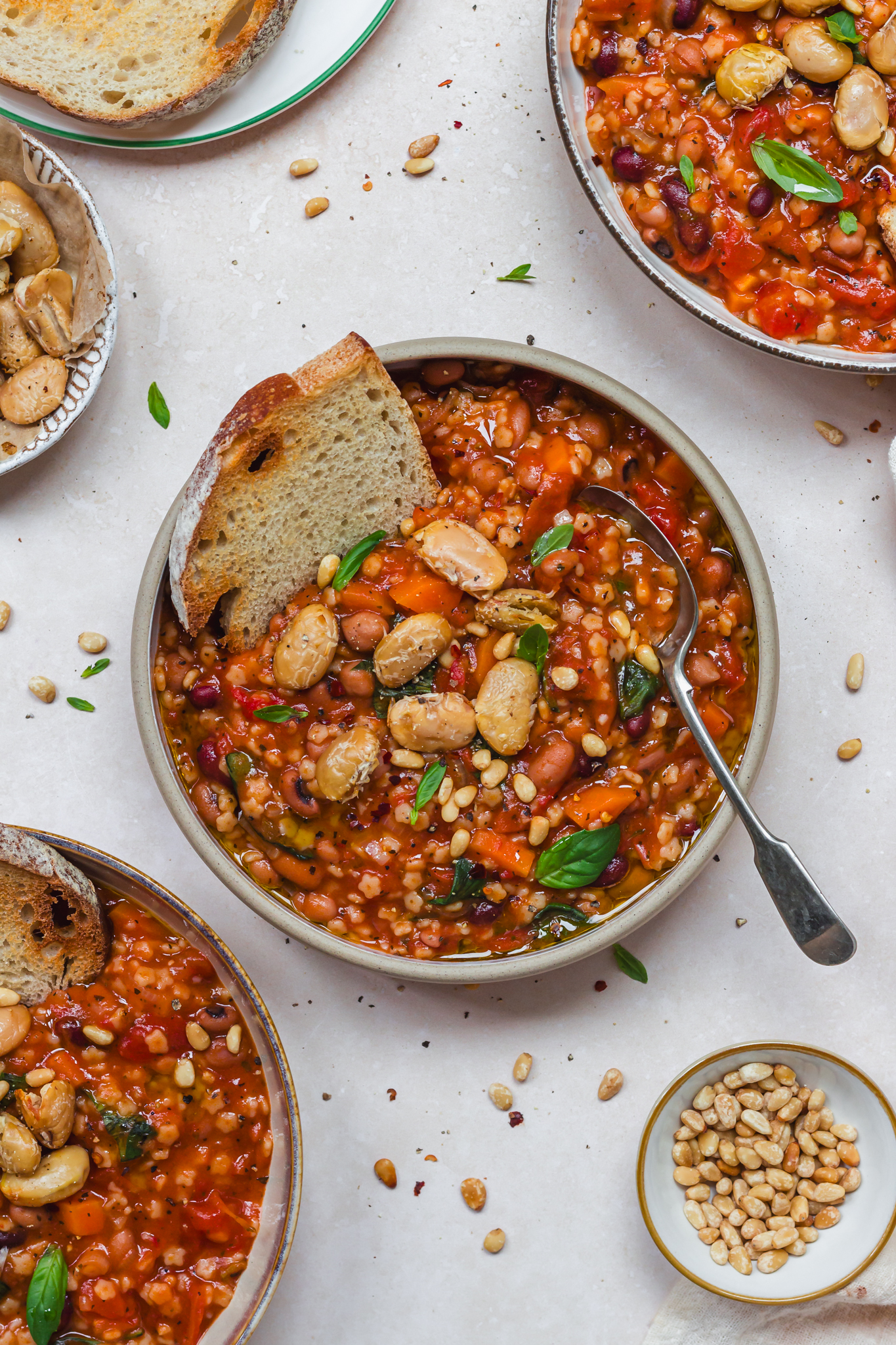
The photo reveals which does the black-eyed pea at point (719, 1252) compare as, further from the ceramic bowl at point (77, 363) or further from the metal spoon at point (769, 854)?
the ceramic bowl at point (77, 363)

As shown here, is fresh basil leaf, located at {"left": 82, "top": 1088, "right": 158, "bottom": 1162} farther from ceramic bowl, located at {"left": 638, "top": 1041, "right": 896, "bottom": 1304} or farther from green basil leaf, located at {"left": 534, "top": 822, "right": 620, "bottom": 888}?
ceramic bowl, located at {"left": 638, "top": 1041, "right": 896, "bottom": 1304}

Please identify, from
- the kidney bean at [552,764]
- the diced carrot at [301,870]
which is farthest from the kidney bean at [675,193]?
the diced carrot at [301,870]

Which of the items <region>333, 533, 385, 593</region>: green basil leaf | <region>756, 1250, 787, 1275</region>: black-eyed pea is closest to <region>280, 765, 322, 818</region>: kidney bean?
<region>333, 533, 385, 593</region>: green basil leaf

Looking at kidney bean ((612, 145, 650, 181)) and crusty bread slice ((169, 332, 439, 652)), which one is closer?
crusty bread slice ((169, 332, 439, 652))

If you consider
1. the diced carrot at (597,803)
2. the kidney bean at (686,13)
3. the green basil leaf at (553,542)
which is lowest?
the diced carrot at (597,803)

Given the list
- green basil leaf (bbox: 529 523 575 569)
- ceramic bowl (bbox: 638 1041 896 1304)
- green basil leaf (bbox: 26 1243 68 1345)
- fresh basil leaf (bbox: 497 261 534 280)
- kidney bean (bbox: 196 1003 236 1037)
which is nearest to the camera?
green basil leaf (bbox: 26 1243 68 1345)

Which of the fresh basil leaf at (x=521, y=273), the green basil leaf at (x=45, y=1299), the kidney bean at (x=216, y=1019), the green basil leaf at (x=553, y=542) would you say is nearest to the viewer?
the green basil leaf at (x=45, y=1299)

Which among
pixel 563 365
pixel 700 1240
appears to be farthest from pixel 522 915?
pixel 563 365

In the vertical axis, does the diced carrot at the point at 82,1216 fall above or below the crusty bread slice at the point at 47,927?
below
